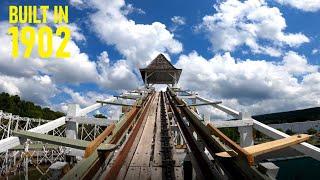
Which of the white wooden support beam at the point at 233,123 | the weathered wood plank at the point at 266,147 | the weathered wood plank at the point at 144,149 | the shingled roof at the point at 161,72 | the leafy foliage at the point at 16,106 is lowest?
the weathered wood plank at the point at 144,149

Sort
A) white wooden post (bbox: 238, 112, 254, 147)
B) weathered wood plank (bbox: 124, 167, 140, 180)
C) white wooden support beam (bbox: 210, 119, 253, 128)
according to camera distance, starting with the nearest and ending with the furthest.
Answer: weathered wood plank (bbox: 124, 167, 140, 180), white wooden support beam (bbox: 210, 119, 253, 128), white wooden post (bbox: 238, 112, 254, 147)

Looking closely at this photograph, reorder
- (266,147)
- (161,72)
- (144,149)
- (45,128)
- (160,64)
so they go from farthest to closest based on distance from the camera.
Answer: (160,64), (161,72), (45,128), (144,149), (266,147)

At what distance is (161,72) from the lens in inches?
1414

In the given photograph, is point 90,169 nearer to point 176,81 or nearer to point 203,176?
point 203,176

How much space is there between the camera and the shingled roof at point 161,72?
3541cm

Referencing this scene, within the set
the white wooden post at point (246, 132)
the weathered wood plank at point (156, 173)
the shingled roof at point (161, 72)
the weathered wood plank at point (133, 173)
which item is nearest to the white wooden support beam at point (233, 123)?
the white wooden post at point (246, 132)

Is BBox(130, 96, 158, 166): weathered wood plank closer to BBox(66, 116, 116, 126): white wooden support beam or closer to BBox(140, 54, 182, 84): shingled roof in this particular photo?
BBox(66, 116, 116, 126): white wooden support beam

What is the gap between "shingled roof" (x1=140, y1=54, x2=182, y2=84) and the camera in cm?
3541

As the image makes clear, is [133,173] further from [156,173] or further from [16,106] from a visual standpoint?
[16,106]

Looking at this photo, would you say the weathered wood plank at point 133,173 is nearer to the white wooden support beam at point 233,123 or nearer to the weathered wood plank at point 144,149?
the weathered wood plank at point 144,149

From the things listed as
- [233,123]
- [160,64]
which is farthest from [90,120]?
[160,64]

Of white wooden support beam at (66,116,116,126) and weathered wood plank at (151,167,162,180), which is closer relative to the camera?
weathered wood plank at (151,167,162,180)

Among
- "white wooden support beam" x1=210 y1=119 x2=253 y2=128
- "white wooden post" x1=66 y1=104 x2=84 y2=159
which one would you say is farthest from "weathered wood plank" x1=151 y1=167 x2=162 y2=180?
"white wooden post" x1=66 y1=104 x2=84 y2=159

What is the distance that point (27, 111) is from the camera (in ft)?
229
